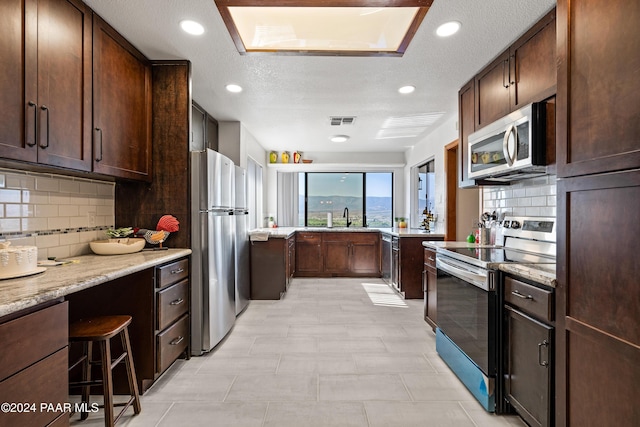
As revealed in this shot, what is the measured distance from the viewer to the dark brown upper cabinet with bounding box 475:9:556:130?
196 cm

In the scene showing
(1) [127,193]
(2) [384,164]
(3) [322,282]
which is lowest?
(3) [322,282]

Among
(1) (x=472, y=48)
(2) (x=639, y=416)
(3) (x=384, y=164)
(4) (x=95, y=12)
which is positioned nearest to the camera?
(2) (x=639, y=416)

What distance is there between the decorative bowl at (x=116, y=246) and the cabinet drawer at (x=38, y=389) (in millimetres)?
1127

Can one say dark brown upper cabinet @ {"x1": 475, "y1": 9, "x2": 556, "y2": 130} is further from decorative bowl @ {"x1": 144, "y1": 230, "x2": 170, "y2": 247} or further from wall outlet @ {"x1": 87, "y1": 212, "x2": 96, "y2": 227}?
wall outlet @ {"x1": 87, "y1": 212, "x2": 96, "y2": 227}

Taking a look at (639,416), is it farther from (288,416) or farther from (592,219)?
(288,416)

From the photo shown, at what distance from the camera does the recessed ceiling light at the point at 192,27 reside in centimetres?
217

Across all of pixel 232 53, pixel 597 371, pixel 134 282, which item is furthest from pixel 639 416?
pixel 232 53

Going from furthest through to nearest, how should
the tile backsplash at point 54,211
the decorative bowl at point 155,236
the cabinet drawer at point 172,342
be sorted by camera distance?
the decorative bowl at point 155,236
the cabinet drawer at point 172,342
the tile backsplash at point 54,211

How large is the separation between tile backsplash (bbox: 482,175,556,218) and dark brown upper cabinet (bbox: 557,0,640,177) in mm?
1089

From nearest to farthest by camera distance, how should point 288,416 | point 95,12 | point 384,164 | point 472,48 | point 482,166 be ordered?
point 288,416
point 95,12
point 472,48
point 482,166
point 384,164

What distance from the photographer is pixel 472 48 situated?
2467 millimetres

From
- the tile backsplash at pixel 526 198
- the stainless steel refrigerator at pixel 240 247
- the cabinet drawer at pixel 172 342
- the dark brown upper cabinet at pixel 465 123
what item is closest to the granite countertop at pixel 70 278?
the cabinet drawer at pixel 172 342

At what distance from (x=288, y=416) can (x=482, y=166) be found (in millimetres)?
2186

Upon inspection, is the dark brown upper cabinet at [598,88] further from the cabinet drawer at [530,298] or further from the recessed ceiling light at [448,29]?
the recessed ceiling light at [448,29]
